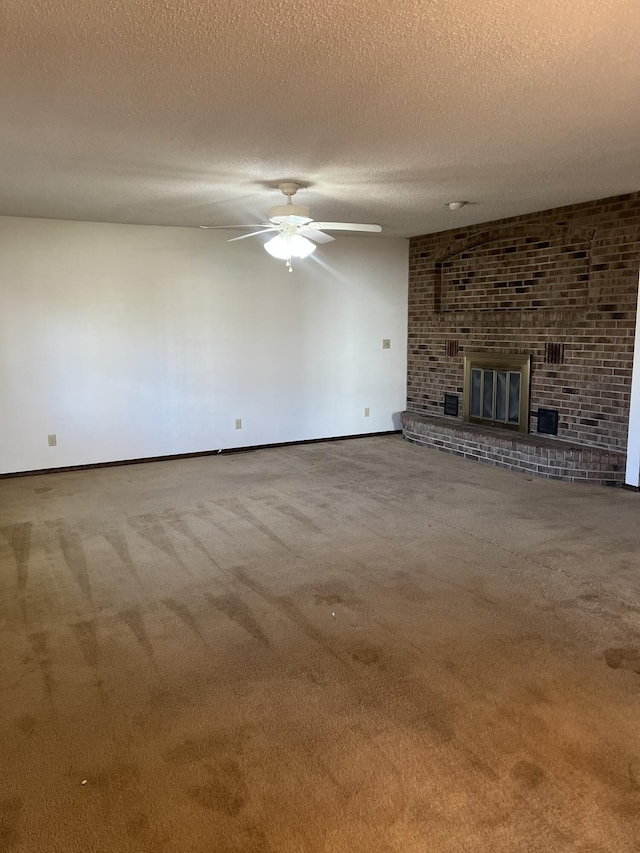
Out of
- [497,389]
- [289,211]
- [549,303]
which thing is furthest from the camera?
[497,389]

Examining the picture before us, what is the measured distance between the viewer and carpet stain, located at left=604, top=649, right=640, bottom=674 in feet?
7.63

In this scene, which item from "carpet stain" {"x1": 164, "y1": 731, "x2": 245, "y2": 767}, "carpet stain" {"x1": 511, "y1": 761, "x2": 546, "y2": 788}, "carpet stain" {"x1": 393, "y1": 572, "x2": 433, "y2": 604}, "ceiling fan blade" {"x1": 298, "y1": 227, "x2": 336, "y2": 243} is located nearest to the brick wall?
"ceiling fan blade" {"x1": 298, "y1": 227, "x2": 336, "y2": 243}

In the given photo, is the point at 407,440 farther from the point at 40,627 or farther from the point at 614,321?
the point at 40,627

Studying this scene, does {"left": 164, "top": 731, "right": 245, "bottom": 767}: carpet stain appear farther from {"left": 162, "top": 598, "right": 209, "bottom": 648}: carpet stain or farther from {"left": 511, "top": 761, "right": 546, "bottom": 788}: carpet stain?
{"left": 511, "top": 761, "right": 546, "bottom": 788}: carpet stain

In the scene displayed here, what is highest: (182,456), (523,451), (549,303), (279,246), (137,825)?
(279,246)

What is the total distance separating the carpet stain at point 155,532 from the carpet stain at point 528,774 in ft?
6.44

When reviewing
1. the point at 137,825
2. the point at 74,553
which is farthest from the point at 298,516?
the point at 137,825

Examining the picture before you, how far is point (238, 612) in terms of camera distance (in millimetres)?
2807

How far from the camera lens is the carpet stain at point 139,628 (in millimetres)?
2457

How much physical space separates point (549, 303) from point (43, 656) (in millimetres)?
4739

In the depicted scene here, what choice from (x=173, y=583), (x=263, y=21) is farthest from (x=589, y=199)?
(x=173, y=583)

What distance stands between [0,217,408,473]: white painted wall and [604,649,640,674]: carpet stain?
173 inches

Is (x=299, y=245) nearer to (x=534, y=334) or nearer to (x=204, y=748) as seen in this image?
(x=534, y=334)

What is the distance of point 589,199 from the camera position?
4723 millimetres
